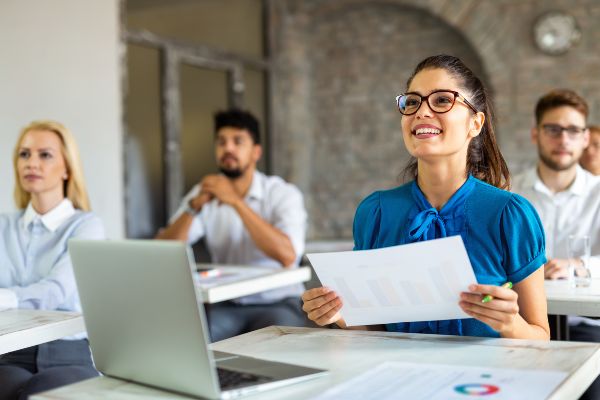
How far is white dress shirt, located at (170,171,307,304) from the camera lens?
3.53m

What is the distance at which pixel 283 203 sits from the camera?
357 cm

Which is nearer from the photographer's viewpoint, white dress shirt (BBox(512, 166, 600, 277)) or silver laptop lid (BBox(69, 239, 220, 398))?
silver laptop lid (BBox(69, 239, 220, 398))

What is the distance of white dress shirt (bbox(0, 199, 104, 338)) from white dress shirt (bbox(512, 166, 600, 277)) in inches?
69.3

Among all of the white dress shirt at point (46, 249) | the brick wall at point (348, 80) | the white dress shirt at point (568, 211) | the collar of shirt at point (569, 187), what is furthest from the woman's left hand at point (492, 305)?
the brick wall at point (348, 80)

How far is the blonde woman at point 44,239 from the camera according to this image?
2.21 m

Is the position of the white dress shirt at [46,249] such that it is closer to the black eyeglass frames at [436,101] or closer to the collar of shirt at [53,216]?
the collar of shirt at [53,216]

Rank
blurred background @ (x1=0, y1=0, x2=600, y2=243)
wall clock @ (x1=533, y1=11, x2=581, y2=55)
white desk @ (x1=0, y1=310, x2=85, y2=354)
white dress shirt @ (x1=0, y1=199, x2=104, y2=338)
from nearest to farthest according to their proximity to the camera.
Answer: white desk @ (x1=0, y1=310, x2=85, y2=354)
white dress shirt @ (x1=0, y1=199, x2=104, y2=338)
blurred background @ (x1=0, y1=0, x2=600, y2=243)
wall clock @ (x1=533, y1=11, x2=581, y2=55)

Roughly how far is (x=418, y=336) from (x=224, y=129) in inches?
95.0

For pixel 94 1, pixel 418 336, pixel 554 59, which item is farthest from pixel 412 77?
pixel 554 59

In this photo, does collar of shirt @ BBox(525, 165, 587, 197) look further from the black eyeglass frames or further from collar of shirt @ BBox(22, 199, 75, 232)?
collar of shirt @ BBox(22, 199, 75, 232)

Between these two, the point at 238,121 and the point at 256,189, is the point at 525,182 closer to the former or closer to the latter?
the point at 256,189

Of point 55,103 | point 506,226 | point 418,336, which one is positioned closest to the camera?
point 418,336

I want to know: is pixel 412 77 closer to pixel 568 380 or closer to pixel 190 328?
pixel 568 380

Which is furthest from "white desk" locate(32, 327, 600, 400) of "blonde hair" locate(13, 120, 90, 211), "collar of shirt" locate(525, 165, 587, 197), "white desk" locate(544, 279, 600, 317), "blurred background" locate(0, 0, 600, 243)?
"blurred background" locate(0, 0, 600, 243)
